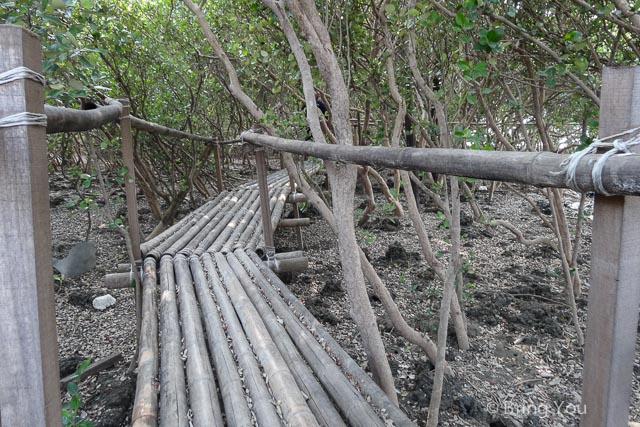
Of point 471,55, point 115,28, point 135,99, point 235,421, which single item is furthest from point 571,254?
point 135,99

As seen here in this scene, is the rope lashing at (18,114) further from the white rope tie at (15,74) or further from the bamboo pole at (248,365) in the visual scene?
the bamboo pole at (248,365)

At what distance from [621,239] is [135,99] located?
→ 5444 millimetres

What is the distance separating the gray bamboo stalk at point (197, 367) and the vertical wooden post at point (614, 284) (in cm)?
104

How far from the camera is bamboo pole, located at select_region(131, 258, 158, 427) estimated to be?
131 cm

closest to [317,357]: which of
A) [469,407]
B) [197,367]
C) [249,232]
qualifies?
[197,367]

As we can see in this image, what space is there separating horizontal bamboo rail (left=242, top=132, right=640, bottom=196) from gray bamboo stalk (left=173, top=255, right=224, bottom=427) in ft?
2.94

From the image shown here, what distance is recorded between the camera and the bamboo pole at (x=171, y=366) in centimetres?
133

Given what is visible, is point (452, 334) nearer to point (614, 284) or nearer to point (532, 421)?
point (532, 421)

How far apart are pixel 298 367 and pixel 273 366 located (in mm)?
88

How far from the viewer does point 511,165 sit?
29.0 inches

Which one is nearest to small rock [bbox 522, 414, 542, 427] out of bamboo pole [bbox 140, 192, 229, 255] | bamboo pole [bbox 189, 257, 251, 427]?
bamboo pole [bbox 189, 257, 251, 427]

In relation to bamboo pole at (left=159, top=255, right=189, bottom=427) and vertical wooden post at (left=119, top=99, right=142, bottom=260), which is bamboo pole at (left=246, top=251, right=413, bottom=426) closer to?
bamboo pole at (left=159, top=255, right=189, bottom=427)

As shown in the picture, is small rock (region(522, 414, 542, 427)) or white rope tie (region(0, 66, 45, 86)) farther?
small rock (region(522, 414, 542, 427))

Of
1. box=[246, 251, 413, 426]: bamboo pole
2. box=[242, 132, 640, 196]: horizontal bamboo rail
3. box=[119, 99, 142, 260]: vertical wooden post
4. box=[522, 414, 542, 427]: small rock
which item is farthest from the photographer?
box=[119, 99, 142, 260]: vertical wooden post
